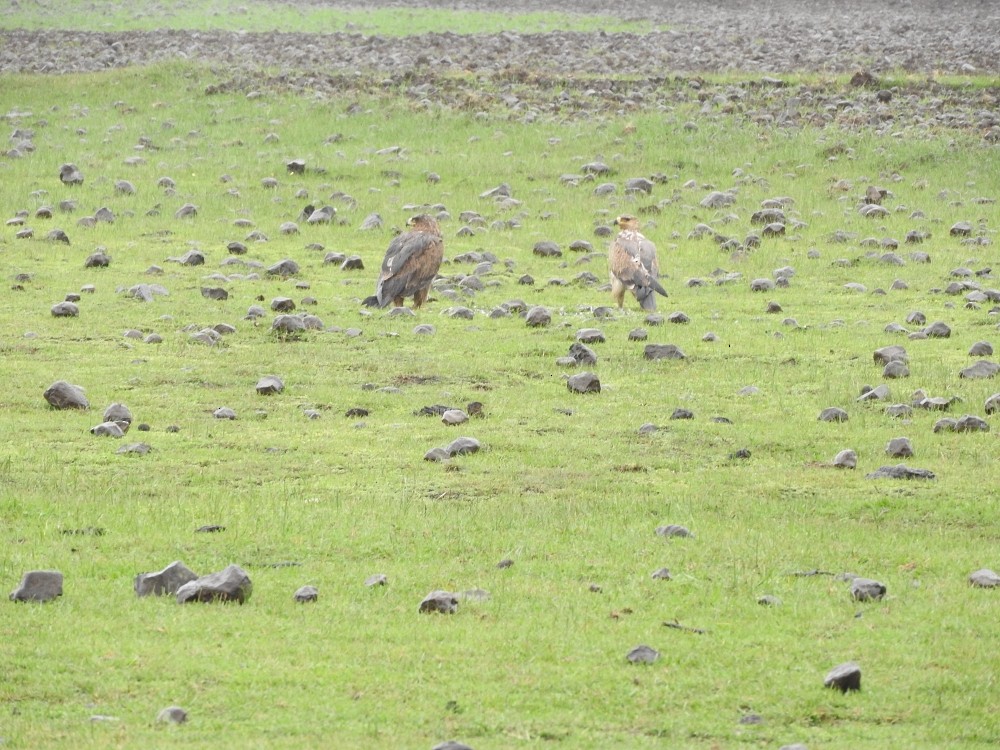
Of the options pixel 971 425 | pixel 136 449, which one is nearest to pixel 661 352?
pixel 971 425

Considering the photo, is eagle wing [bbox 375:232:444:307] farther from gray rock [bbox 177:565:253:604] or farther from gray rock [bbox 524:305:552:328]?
gray rock [bbox 177:565:253:604]

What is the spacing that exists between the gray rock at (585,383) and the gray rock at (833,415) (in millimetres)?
2115

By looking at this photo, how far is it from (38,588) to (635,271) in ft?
36.1

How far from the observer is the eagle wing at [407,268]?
18.5 meters

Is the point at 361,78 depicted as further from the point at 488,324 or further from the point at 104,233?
the point at 488,324

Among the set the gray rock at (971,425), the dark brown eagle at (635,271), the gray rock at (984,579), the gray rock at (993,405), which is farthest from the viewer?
the dark brown eagle at (635,271)

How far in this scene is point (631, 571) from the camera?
9.05 m

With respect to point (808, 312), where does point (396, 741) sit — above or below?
above

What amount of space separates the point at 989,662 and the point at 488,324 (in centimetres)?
1061

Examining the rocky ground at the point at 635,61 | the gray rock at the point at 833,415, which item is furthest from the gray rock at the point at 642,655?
the rocky ground at the point at 635,61

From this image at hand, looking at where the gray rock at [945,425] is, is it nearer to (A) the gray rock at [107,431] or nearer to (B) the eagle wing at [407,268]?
(A) the gray rock at [107,431]

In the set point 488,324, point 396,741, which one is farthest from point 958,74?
point 396,741

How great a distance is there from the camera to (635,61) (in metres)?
39.5

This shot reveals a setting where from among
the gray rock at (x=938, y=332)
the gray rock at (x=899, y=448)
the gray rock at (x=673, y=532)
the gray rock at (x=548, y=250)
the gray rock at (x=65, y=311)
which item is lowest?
the gray rock at (x=548, y=250)
